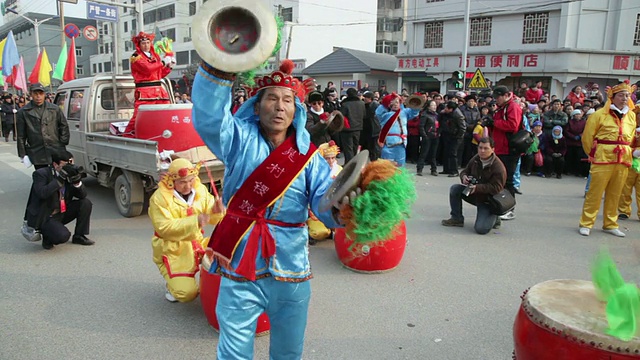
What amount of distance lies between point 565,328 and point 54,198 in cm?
552

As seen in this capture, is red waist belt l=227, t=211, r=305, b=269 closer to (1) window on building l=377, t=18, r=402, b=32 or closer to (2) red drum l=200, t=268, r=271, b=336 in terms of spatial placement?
(2) red drum l=200, t=268, r=271, b=336

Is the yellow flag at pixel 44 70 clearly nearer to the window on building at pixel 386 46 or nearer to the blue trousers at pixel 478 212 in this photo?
the blue trousers at pixel 478 212

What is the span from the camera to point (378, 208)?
197cm

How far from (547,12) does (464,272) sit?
2372 centimetres

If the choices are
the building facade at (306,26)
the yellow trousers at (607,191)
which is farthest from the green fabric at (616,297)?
the building facade at (306,26)

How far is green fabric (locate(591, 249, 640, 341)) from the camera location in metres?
2.08

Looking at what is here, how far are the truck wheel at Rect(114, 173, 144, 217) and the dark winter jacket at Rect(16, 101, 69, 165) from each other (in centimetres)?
133

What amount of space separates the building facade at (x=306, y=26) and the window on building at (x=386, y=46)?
1194mm

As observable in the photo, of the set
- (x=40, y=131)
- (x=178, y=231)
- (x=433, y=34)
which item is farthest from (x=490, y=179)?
(x=433, y=34)

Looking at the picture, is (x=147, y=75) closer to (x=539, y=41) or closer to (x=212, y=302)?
(x=212, y=302)

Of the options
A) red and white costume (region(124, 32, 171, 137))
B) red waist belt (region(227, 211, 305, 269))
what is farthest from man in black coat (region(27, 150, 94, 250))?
red waist belt (region(227, 211, 305, 269))

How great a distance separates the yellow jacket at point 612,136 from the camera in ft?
20.3

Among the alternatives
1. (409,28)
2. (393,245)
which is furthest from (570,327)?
(409,28)

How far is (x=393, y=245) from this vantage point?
4.96 meters
